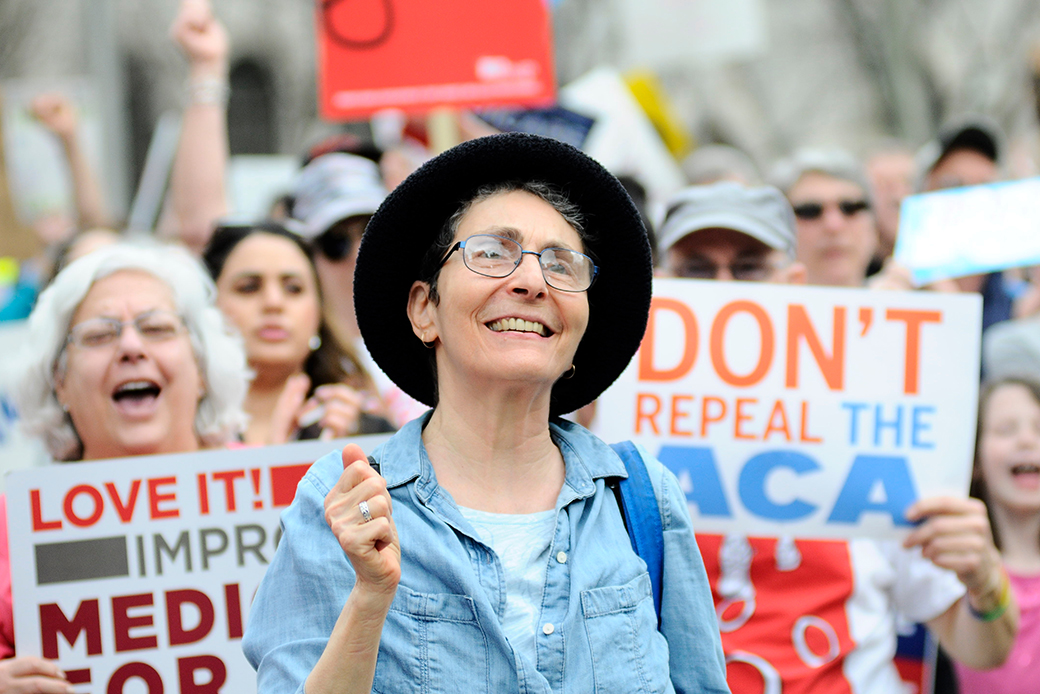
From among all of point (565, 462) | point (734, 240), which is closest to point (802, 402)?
point (734, 240)

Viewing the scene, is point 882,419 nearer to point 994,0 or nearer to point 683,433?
point 683,433

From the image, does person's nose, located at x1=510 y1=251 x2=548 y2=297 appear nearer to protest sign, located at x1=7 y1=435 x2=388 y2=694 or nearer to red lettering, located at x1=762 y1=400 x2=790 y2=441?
protest sign, located at x1=7 y1=435 x2=388 y2=694

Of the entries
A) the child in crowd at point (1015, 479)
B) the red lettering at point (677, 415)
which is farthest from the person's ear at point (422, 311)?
the child in crowd at point (1015, 479)

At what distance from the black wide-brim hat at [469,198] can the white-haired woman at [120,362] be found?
1.01 metres

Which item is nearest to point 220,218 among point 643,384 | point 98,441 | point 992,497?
point 98,441

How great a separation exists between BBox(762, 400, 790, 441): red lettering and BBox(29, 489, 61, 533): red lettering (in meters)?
1.79

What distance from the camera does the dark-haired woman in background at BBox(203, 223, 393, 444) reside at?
3904 mm

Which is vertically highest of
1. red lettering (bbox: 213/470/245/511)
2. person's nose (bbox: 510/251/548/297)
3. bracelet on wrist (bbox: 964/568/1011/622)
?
person's nose (bbox: 510/251/548/297)

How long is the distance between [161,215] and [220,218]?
2.26m

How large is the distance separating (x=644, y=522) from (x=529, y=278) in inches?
19.3

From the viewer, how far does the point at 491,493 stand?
2127mm

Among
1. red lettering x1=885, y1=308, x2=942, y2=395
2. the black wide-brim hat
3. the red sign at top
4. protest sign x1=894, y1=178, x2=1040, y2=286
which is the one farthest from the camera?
the red sign at top

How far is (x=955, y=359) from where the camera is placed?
3.09 metres

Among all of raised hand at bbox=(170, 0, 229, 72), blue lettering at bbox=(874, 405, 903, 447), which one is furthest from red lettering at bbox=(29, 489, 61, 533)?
raised hand at bbox=(170, 0, 229, 72)
